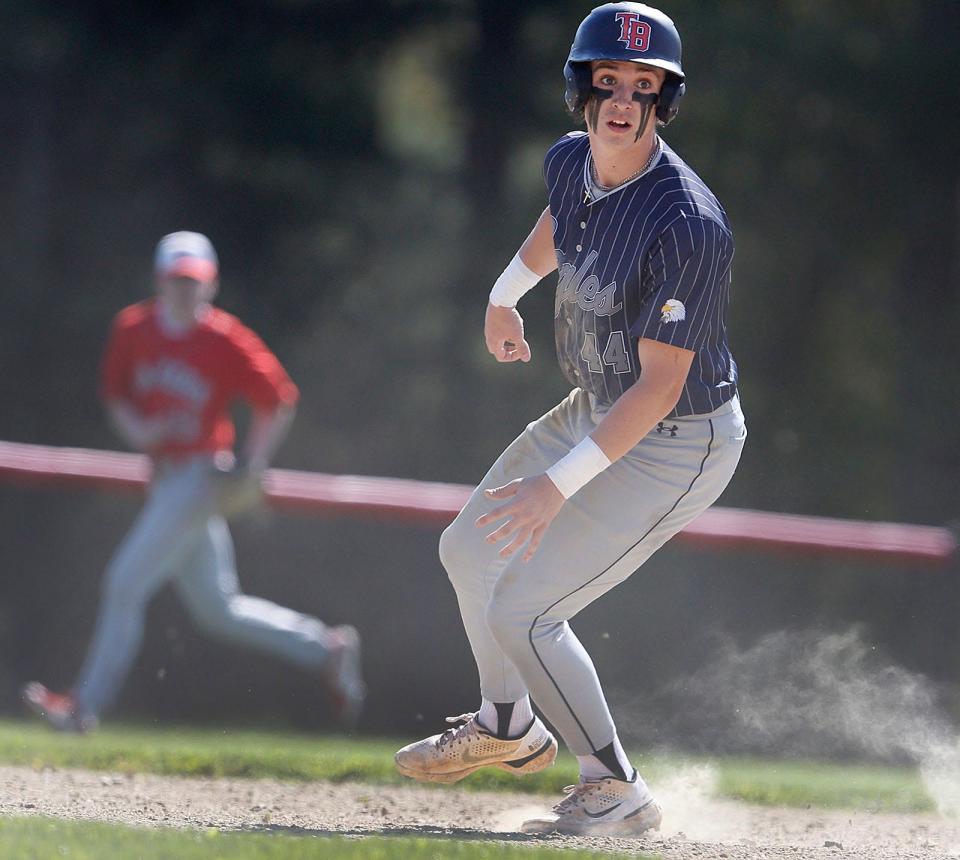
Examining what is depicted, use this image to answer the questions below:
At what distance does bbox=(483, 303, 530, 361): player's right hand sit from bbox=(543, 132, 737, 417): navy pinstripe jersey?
1.30 feet

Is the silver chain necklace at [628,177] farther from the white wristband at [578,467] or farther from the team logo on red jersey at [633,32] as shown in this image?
the white wristband at [578,467]

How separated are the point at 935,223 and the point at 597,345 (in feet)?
31.8

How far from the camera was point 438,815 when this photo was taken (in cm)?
512

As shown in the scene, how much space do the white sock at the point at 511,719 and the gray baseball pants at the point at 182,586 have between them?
10.3ft

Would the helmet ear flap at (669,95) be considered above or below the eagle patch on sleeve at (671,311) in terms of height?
above

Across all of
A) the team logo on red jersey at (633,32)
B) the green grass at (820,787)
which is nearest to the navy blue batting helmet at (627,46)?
the team logo on red jersey at (633,32)

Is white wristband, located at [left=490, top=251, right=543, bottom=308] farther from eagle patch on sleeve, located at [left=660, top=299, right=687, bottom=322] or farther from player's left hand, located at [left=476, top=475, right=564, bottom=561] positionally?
player's left hand, located at [left=476, top=475, right=564, bottom=561]

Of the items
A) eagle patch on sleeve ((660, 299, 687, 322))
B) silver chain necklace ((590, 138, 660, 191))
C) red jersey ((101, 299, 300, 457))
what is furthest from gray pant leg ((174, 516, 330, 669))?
eagle patch on sleeve ((660, 299, 687, 322))

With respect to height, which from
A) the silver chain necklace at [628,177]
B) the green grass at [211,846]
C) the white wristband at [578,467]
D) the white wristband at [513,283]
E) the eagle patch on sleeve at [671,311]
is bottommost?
the green grass at [211,846]

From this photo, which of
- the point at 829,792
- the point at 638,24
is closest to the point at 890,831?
the point at 829,792

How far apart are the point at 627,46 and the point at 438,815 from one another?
2.52 metres

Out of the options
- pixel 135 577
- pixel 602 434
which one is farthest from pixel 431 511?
pixel 602 434

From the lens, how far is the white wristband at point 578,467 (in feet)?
12.7

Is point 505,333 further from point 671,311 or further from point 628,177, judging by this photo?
point 671,311
